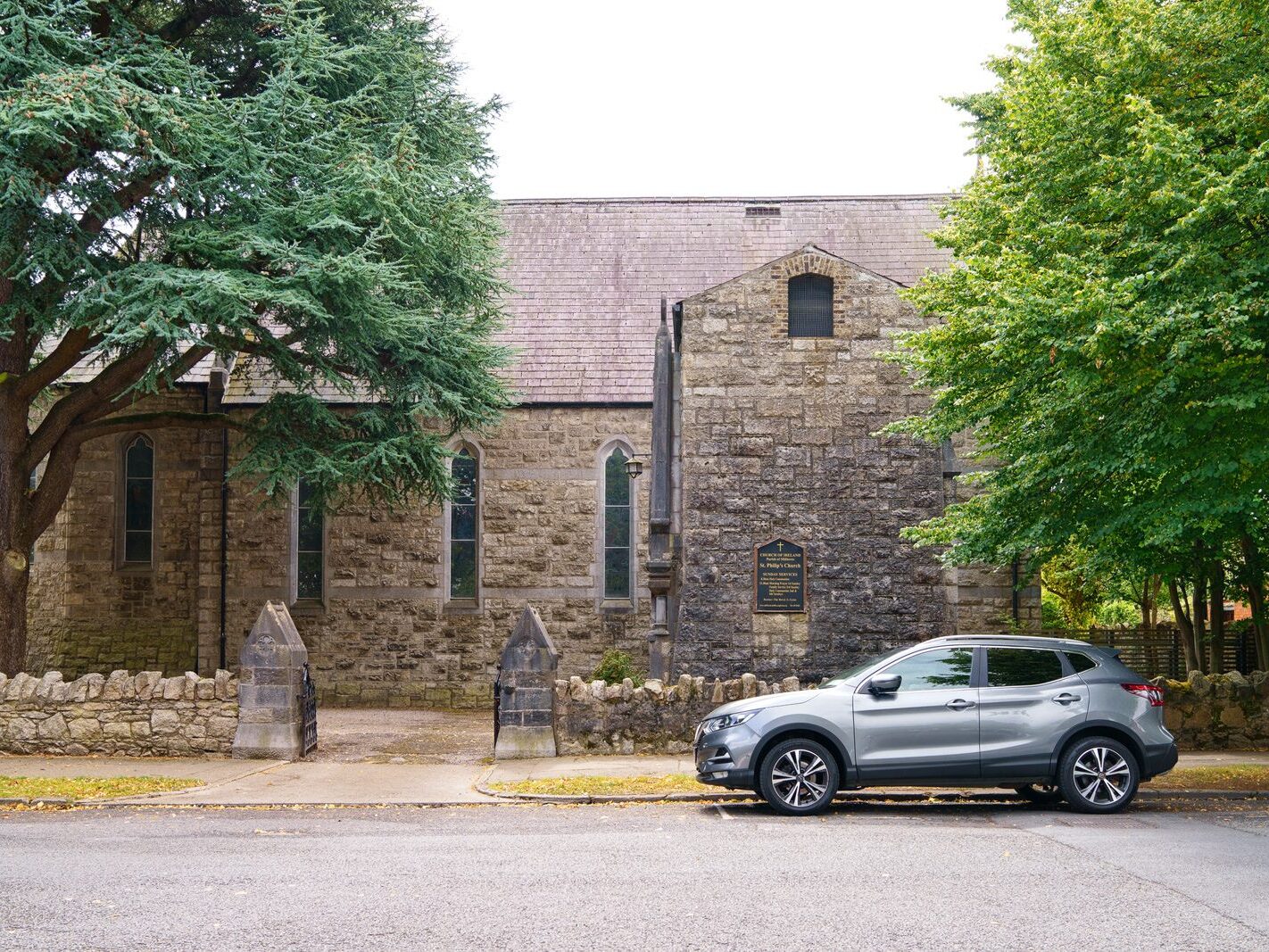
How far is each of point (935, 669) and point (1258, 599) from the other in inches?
481

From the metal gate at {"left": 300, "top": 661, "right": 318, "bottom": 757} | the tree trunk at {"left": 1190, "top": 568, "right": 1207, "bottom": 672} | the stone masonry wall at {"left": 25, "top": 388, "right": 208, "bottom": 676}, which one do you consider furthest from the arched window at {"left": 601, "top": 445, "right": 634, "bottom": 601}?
the tree trunk at {"left": 1190, "top": 568, "right": 1207, "bottom": 672}

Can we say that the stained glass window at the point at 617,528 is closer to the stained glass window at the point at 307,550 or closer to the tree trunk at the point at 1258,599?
the stained glass window at the point at 307,550

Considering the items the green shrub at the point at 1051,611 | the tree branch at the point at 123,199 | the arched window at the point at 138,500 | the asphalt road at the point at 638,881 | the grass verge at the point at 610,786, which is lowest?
the grass verge at the point at 610,786

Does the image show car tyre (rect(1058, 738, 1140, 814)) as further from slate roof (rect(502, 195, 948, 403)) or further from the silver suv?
slate roof (rect(502, 195, 948, 403))

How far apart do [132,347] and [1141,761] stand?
561 inches

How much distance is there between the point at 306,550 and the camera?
2322 centimetres

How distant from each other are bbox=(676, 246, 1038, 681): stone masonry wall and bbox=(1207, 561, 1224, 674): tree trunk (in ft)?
20.8

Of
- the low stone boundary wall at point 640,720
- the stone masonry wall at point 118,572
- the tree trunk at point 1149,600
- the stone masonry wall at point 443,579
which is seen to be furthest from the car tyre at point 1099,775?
the tree trunk at point 1149,600

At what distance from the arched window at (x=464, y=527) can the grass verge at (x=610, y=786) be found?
10.9 meters

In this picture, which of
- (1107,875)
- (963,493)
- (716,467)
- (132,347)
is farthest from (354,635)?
(1107,875)

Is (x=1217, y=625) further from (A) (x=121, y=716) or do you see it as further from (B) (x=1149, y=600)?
(A) (x=121, y=716)

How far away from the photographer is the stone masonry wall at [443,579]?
22.6m

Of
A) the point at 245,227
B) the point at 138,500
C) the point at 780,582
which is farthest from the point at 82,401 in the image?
the point at 780,582

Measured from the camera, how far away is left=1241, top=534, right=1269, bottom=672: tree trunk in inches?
703
